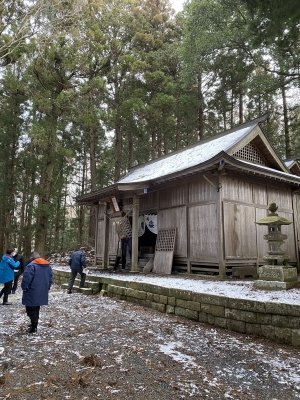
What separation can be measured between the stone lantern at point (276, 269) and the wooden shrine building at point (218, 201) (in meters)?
2.10

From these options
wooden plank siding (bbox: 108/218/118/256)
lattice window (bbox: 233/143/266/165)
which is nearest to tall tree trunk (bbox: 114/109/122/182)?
wooden plank siding (bbox: 108/218/118/256)

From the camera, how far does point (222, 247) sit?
10.1 m

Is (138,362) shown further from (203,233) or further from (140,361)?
(203,233)

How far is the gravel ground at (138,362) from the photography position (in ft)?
11.5

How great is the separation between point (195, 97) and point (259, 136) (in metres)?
11.2

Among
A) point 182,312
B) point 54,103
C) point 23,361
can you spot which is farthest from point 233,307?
point 54,103

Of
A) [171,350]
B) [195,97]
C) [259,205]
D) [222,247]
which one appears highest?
[195,97]

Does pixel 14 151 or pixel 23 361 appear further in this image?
pixel 14 151

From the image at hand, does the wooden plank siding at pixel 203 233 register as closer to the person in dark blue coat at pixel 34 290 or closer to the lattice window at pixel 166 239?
the lattice window at pixel 166 239

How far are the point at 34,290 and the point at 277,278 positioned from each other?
5751 millimetres

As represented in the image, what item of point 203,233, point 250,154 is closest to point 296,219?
point 250,154

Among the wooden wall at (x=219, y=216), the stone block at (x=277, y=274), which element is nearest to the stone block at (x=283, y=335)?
the stone block at (x=277, y=274)

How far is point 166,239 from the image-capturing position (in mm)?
12367

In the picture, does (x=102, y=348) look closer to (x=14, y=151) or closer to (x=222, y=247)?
(x=222, y=247)
